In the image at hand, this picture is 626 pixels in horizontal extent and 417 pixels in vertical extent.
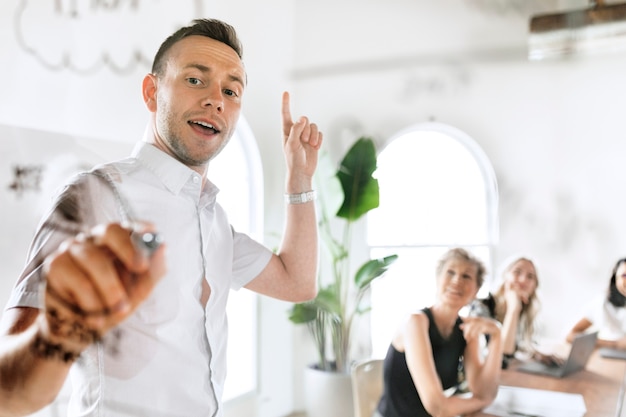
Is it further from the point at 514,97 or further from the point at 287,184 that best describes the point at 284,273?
the point at 514,97

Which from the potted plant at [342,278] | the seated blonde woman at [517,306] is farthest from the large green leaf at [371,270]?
the seated blonde woman at [517,306]

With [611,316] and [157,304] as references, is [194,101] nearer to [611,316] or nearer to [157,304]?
[157,304]

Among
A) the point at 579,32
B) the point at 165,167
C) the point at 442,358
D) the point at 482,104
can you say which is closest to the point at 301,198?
the point at 165,167

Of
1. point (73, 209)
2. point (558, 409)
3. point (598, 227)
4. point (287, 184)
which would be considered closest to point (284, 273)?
point (287, 184)

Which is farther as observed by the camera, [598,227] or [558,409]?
[598,227]

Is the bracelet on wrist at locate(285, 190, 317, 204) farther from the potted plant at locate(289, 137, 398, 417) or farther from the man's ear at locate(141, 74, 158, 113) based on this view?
the potted plant at locate(289, 137, 398, 417)

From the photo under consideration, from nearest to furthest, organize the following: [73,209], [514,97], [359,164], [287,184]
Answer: [73,209] → [287,184] → [514,97] → [359,164]

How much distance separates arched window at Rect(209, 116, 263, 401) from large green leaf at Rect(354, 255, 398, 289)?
0.23 m

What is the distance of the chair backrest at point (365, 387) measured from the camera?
1.04 metres

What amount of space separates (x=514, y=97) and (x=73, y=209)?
0.93 metres

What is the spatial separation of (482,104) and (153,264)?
1.01m

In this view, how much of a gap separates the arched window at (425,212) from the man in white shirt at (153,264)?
0.46 m

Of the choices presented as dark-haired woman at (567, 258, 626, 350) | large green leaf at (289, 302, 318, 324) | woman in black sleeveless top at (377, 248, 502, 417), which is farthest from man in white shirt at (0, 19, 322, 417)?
dark-haired woman at (567, 258, 626, 350)

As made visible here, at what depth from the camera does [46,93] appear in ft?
2.29
